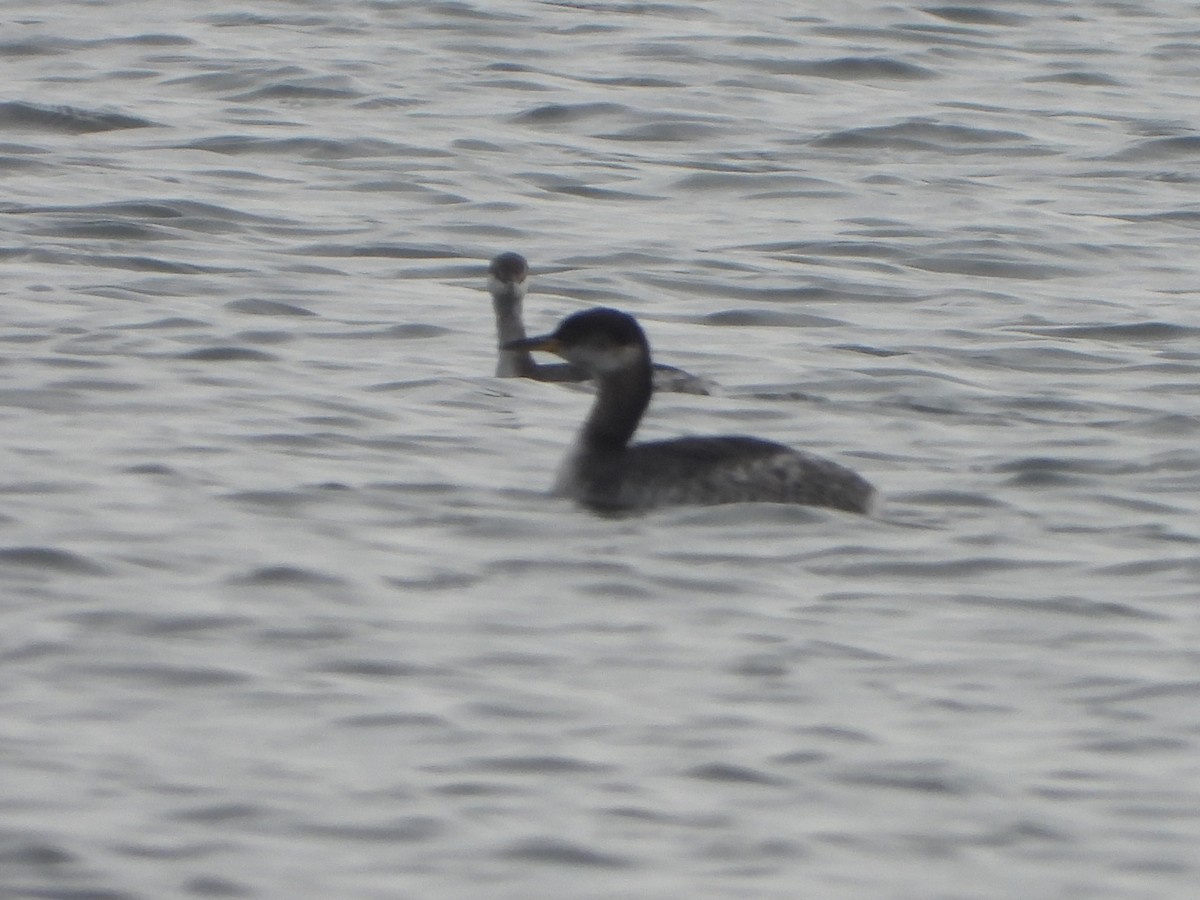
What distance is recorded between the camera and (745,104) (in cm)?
2320

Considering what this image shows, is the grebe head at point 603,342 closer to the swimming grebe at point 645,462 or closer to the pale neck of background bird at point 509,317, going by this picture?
the swimming grebe at point 645,462

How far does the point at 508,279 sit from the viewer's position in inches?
576

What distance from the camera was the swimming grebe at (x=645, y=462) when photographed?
10984 mm

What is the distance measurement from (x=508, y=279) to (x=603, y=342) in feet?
9.30

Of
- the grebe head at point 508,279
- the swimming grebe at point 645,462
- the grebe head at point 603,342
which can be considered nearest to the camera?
the swimming grebe at point 645,462

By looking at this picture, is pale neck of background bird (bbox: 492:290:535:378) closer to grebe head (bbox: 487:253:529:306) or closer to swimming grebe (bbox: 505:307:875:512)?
grebe head (bbox: 487:253:529:306)

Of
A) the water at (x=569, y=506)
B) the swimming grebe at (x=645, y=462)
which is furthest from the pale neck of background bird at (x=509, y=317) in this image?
the swimming grebe at (x=645, y=462)

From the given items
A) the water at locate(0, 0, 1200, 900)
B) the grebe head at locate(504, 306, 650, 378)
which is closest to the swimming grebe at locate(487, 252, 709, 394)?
the water at locate(0, 0, 1200, 900)

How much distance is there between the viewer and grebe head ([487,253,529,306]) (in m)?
14.6

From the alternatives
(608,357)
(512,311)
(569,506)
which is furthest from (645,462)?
Answer: (512,311)

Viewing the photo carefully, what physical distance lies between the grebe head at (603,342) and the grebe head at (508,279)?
101 inches

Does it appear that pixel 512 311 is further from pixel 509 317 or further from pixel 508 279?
pixel 508 279

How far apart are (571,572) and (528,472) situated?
6.27 ft

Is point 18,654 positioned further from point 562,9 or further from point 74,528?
point 562,9
